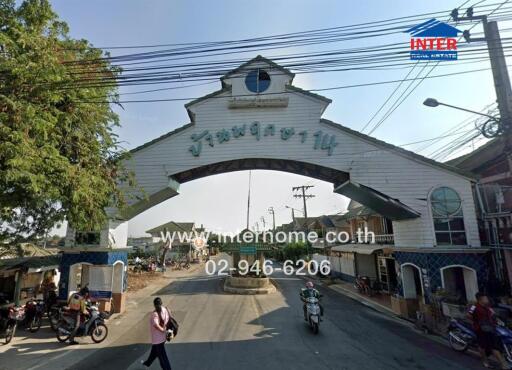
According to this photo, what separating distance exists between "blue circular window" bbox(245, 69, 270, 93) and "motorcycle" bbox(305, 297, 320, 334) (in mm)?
9017

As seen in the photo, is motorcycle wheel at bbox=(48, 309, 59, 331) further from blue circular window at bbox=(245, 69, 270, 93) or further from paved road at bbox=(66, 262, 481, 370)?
blue circular window at bbox=(245, 69, 270, 93)

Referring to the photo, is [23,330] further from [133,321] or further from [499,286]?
[499,286]

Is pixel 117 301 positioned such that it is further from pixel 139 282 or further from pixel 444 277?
pixel 444 277

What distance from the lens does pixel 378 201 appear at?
41.8 feet

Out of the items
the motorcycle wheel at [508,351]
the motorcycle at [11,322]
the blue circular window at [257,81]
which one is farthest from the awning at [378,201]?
the motorcycle at [11,322]

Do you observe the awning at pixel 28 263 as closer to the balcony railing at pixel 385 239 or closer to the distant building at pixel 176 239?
the balcony railing at pixel 385 239

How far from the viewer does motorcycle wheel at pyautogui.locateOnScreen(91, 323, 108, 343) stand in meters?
9.42

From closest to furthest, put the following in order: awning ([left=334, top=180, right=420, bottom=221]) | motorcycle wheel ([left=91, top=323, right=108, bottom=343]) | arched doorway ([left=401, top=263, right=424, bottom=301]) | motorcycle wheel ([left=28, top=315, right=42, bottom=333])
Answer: motorcycle wheel ([left=91, top=323, right=108, bottom=343]), motorcycle wheel ([left=28, top=315, right=42, bottom=333]), awning ([left=334, top=180, right=420, bottom=221]), arched doorway ([left=401, top=263, right=424, bottom=301])

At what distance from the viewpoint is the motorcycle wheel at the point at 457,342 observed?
8.78 metres

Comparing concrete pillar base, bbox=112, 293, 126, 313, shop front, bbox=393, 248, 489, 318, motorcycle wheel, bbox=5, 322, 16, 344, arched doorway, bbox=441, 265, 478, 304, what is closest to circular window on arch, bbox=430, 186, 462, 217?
shop front, bbox=393, 248, 489, 318

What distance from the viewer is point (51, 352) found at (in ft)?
28.1

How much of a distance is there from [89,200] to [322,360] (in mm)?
7786

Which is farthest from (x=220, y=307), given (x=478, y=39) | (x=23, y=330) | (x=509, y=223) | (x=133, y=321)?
(x=478, y=39)

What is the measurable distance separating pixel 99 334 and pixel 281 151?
9374 millimetres
